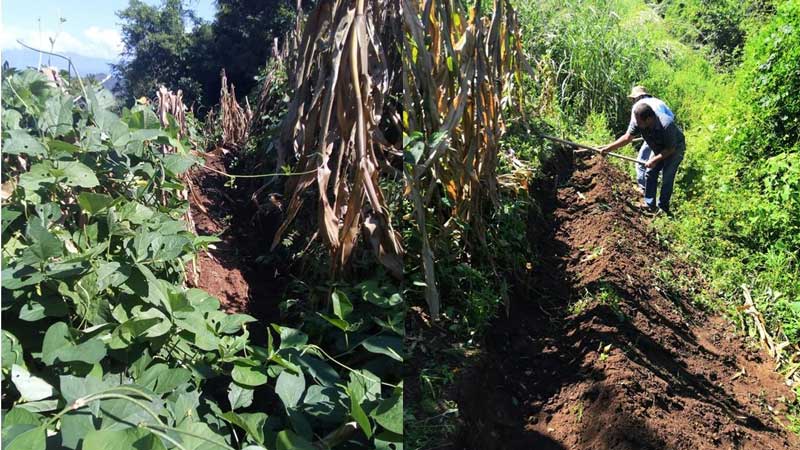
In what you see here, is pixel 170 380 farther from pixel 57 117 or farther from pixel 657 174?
pixel 657 174

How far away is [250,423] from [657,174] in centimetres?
127

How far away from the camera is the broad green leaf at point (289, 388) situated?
108cm

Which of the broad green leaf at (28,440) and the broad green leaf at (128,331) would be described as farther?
the broad green leaf at (128,331)

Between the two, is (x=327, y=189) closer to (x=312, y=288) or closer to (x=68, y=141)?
(x=312, y=288)

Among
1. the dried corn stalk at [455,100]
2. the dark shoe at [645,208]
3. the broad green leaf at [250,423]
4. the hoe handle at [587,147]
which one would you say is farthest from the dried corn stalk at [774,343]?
the broad green leaf at [250,423]

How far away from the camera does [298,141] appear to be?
1492 mm

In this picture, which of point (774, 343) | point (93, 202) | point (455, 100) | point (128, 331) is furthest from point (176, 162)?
point (774, 343)

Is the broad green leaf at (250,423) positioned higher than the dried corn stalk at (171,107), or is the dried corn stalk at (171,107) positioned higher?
the dried corn stalk at (171,107)

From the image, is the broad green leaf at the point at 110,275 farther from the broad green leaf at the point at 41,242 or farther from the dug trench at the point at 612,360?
the dug trench at the point at 612,360

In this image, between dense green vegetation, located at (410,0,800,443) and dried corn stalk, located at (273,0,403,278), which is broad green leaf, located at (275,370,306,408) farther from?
dense green vegetation, located at (410,0,800,443)

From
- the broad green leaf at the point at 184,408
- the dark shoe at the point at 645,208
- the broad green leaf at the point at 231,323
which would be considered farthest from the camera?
the dark shoe at the point at 645,208

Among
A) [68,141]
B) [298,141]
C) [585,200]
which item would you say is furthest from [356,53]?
[585,200]

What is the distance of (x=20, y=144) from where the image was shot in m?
0.82

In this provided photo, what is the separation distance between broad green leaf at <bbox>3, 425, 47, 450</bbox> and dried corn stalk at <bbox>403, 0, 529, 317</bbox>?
888 mm
